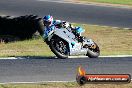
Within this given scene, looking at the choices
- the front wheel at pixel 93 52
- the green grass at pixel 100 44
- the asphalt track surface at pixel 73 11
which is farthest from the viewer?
the asphalt track surface at pixel 73 11

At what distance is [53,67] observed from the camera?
1398cm

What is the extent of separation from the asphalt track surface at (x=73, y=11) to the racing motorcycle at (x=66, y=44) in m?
10.5

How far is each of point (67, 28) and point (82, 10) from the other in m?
13.8

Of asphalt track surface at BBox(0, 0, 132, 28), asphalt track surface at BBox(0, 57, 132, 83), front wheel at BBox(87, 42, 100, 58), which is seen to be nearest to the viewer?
asphalt track surface at BBox(0, 57, 132, 83)

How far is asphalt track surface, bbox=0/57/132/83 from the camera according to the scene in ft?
42.3

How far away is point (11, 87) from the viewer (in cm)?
1161

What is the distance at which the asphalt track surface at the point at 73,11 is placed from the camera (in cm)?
2741

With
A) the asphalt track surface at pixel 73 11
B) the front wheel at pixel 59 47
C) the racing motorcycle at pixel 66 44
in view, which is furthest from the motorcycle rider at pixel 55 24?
the asphalt track surface at pixel 73 11

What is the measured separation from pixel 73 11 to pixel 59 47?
13.9 m

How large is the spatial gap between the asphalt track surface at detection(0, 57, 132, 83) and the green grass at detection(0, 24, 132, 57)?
180 centimetres

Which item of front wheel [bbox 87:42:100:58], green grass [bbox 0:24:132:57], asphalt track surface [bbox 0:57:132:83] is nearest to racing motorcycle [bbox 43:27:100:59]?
front wheel [bbox 87:42:100:58]

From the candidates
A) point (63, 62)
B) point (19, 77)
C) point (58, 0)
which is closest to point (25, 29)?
point (63, 62)

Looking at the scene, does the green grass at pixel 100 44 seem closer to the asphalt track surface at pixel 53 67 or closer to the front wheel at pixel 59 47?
the front wheel at pixel 59 47

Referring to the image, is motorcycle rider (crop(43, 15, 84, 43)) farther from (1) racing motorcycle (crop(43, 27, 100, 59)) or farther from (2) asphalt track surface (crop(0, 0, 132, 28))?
(2) asphalt track surface (crop(0, 0, 132, 28))
